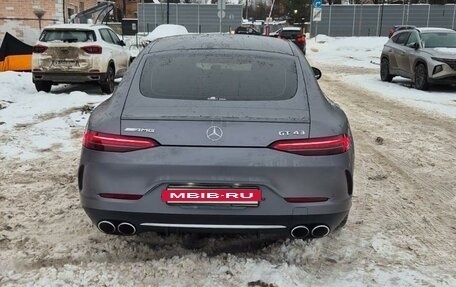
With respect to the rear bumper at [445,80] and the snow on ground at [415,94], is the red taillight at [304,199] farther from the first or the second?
the rear bumper at [445,80]

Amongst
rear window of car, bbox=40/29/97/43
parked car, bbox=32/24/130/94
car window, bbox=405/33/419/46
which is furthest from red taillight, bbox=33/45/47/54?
car window, bbox=405/33/419/46

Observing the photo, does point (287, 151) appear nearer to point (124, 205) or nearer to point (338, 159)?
point (338, 159)

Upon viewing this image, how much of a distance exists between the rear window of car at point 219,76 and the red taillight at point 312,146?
0.49m

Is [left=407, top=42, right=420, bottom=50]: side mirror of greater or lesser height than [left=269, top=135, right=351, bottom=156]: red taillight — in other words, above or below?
above

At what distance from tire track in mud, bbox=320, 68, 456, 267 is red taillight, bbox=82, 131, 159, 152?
2176 millimetres

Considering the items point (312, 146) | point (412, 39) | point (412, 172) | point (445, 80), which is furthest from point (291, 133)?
point (412, 39)

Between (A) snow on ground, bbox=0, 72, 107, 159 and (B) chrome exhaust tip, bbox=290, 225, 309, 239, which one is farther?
(A) snow on ground, bbox=0, 72, 107, 159

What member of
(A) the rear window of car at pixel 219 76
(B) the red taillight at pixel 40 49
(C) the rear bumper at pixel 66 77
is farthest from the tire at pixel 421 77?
(A) the rear window of car at pixel 219 76

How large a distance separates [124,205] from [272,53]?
171 centimetres

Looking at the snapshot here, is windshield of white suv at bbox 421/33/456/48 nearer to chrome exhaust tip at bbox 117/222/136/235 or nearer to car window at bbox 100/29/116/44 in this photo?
car window at bbox 100/29/116/44

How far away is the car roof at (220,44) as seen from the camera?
421 centimetres

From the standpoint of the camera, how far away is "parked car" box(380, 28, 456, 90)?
13.2 m

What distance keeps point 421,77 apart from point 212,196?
1213cm

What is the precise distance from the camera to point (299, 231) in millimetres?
3377
